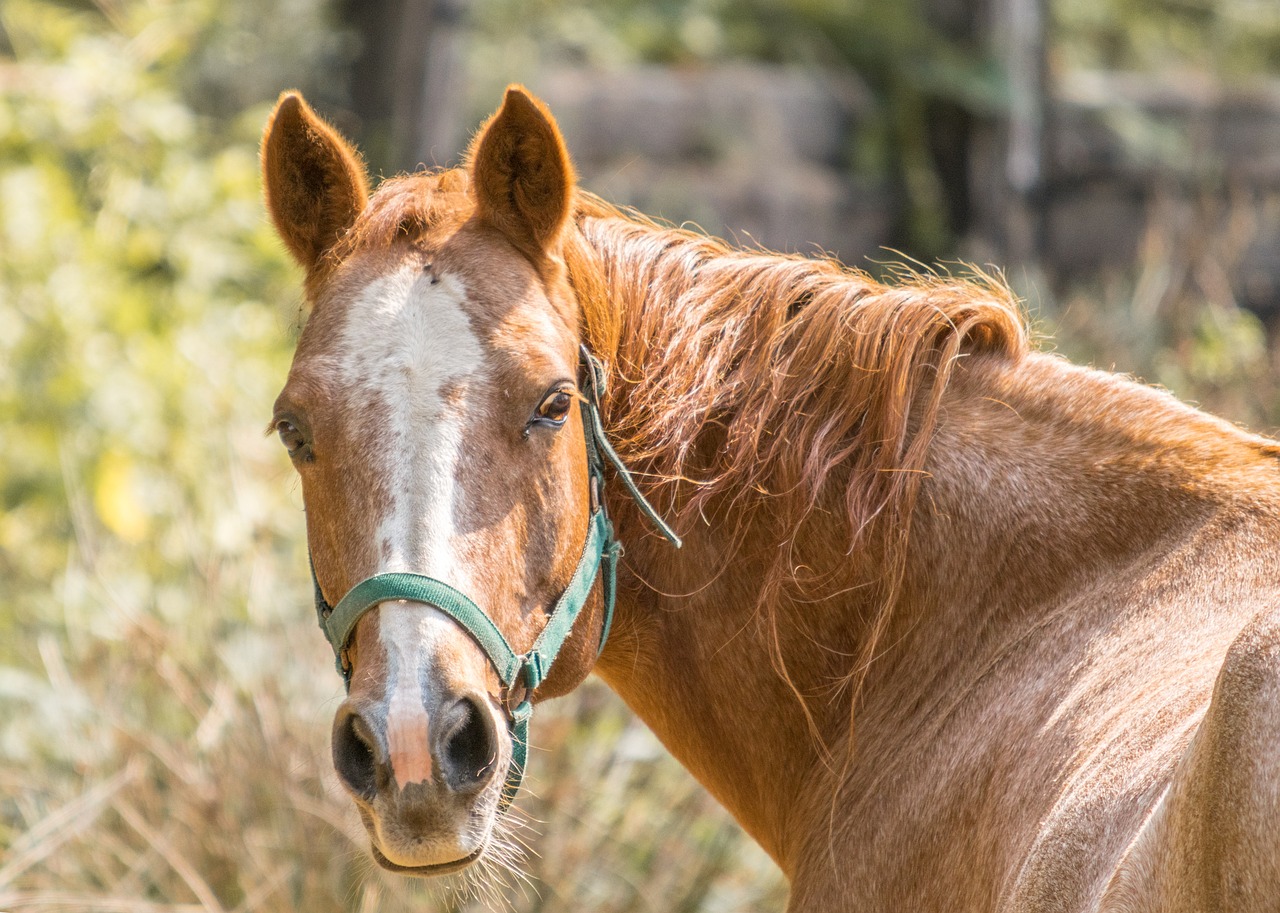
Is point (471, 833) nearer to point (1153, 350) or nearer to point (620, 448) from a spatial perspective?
point (620, 448)

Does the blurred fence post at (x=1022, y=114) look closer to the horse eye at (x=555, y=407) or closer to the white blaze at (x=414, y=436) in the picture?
the horse eye at (x=555, y=407)

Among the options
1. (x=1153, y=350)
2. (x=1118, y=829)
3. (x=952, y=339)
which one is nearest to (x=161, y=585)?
(x=952, y=339)

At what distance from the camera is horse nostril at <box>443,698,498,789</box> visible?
186 cm

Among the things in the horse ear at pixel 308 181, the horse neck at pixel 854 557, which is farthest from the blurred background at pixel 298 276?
the horse neck at pixel 854 557

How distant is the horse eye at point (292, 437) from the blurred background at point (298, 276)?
0.78 m

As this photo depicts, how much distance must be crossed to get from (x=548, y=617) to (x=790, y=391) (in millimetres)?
628

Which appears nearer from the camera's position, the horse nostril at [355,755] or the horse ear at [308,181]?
the horse nostril at [355,755]

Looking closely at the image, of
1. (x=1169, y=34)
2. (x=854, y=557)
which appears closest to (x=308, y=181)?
(x=854, y=557)

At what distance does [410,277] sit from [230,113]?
26.5ft

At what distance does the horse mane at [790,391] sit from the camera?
7.44ft

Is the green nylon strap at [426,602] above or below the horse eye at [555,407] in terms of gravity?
below

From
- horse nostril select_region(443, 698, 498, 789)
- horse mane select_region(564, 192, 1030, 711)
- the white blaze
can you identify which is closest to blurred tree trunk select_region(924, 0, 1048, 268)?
horse mane select_region(564, 192, 1030, 711)

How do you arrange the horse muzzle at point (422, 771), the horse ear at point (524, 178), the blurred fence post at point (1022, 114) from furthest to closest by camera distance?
the blurred fence post at point (1022, 114)
the horse ear at point (524, 178)
the horse muzzle at point (422, 771)

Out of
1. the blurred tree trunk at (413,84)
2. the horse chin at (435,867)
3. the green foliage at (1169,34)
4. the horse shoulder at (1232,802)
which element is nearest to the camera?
the horse shoulder at (1232,802)
